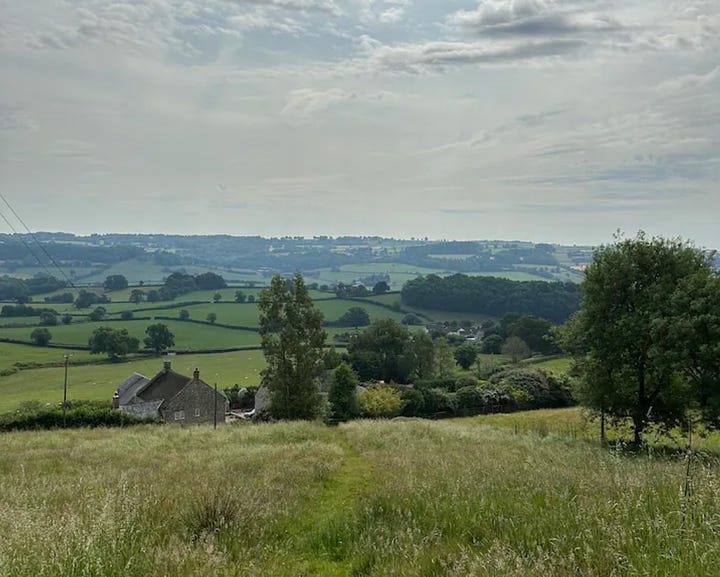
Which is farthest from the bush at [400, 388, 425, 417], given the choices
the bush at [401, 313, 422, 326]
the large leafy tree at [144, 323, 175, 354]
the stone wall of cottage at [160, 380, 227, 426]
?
the bush at [401, 313, 422, 326]

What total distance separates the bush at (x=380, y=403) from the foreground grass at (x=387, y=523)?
44136mm

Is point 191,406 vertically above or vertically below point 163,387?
below

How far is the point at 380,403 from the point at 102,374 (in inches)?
2023

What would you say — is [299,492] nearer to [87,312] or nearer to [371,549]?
[371,549]

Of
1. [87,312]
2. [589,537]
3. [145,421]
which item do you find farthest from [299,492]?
[87,312]

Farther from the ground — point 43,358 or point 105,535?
point 105,535

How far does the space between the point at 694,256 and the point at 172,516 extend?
2383 centimetres

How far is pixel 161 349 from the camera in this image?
103m

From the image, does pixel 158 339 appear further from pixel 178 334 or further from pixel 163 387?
pixel 163 387

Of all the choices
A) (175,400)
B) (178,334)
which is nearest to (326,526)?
(175,400)

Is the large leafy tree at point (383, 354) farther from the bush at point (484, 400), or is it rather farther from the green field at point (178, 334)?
the green field at point (178, 334)

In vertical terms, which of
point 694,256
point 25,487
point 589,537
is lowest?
point 25,487

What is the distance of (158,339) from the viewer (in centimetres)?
10231

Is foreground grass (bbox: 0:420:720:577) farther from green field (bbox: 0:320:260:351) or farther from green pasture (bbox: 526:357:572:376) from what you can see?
green field (bbox: 0:320:260:351)
